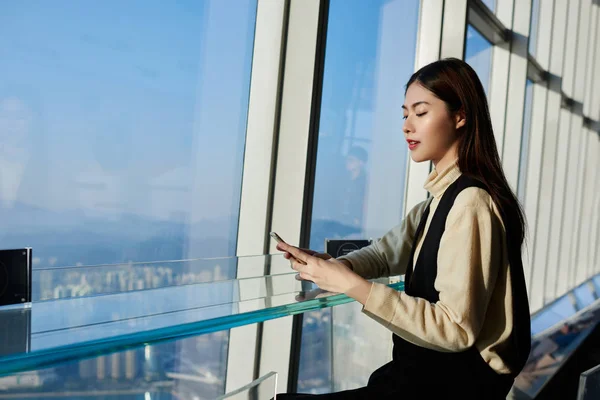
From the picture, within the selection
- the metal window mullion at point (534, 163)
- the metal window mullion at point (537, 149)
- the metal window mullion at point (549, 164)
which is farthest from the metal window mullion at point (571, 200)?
the metal window mullion at point (534, 163)

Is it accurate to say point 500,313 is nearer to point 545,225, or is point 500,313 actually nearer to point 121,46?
point 121,46

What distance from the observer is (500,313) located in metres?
1.20

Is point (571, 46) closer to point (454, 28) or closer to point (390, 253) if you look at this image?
point (454, 28)

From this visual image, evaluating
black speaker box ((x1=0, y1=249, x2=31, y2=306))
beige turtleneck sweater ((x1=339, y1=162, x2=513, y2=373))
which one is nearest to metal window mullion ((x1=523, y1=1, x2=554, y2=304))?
beige turtleneck sweater ((x1=339, y1=162, x2=513, y2=373))

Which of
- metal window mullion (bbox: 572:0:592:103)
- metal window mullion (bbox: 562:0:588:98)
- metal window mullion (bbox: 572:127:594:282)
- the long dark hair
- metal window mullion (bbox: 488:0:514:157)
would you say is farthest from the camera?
metal window mullion (bbox: 572:127:594:282)

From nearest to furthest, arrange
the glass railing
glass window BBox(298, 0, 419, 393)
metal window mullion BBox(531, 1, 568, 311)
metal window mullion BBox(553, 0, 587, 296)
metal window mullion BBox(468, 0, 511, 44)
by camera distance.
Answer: the glass railing < glass window BBox(298, 0, 419, 393) < metal window mullion BBox(468, 0, 511, 44) < metal window mullion BBox(531, 1, 568, 311) < metal window mullion BBox(553, 0, 587, 296)

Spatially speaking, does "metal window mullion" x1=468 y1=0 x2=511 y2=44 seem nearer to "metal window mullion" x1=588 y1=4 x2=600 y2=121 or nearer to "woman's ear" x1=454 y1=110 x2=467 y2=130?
"metal window mullion" x1=588 y1=4 x2=600 y2=121

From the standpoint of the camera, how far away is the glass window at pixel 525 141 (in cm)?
577

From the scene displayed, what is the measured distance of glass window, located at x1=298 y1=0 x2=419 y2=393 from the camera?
7.72ft

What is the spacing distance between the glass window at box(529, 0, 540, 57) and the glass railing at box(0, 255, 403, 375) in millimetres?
Answer: 4752

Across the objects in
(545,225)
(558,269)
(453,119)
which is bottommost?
Result: (558,269)

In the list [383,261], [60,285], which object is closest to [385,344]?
[383,261]

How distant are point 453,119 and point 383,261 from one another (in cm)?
44

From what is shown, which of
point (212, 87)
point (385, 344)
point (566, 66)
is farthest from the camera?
point (566, 66)
